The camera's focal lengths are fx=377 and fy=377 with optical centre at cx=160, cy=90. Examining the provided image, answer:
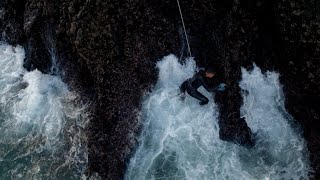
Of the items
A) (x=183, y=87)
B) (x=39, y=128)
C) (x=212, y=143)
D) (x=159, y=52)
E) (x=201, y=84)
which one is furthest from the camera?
(x=39, y=128)

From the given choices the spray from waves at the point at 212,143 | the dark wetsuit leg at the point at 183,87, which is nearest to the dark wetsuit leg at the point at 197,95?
the dark wetsuit leg at the point at 183,87

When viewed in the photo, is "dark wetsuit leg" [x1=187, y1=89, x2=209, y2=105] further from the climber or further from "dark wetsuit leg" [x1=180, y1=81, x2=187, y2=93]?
"dark wetsuit leg" [x1=180, y1=81, x2=187, y2=93]

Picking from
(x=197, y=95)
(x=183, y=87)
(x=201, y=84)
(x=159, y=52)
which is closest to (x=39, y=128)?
(x=159, y=52)

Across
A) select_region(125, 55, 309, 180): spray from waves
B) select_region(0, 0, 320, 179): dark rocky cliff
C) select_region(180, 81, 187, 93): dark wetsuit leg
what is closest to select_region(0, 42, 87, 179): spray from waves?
select_region(0, 0, 320, 179): dark rocky cliff

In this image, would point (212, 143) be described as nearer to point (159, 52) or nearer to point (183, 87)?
point (183, 87)

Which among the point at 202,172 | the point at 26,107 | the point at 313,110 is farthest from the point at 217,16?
the point at 26,107

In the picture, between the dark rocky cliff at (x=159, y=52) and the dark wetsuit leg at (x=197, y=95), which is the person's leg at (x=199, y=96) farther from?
the dark rocky cliff at (x=159, y=52)

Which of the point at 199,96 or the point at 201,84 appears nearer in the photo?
the point at 201,84
